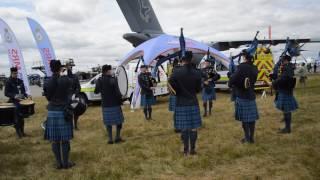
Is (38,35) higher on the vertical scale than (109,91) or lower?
higher

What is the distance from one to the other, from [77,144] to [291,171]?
4159 millimetres

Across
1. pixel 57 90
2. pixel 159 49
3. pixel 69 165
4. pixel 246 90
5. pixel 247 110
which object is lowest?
pixel 69 165

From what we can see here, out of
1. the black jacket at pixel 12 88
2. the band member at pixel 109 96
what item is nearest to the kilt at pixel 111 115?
the band member at pixel 109 96

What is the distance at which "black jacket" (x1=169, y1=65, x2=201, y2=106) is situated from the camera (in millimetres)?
5805

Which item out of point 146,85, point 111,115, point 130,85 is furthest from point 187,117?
point 130,85

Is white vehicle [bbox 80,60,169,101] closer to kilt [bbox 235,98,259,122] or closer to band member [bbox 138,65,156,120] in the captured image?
band member [bbox 138,65,156,120]

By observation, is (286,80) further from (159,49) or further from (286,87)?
(159,49)

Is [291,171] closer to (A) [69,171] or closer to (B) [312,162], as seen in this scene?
(B) [312,162]

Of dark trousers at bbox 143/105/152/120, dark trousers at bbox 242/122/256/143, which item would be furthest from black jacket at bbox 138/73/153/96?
dark trousers at bbox 242/122/256/143

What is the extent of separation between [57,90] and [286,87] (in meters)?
4.36

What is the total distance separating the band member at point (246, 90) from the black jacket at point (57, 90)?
2762 millimetres

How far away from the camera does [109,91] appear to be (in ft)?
23.2

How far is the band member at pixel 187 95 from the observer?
5.81 m

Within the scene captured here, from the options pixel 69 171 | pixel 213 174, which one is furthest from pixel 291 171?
pixel 69 171
